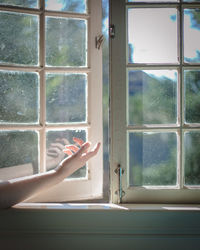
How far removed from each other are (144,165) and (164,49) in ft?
2.27

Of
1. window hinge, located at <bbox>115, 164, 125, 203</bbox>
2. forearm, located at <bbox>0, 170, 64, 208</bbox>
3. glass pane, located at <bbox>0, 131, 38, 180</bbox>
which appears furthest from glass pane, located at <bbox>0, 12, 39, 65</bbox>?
window hinge, located at <bbox>115, 164, 125, 203</bbox>

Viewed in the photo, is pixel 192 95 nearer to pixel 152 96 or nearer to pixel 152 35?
pixel 152 96

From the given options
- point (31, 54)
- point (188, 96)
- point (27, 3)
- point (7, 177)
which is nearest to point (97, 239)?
point (7, 177)

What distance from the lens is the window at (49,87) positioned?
1.37 metres

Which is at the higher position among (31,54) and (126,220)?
(31,54)

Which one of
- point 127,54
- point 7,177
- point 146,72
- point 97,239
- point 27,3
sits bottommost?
point 97,239

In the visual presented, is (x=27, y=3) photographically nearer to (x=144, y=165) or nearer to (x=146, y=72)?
(x=146, y=72)

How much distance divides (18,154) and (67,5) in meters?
0.95

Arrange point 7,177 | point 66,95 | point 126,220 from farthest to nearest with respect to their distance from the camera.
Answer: point 66,95 < point 7,177 < point 126,220

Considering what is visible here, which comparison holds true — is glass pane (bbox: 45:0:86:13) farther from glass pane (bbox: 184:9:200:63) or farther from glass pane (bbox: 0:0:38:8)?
glass pane (bbox: 184:9:200:63)

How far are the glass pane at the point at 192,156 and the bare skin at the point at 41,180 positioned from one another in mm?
526

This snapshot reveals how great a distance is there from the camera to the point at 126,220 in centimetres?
125

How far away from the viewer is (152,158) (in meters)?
1.40

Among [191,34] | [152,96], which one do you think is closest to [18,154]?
[152,96]
